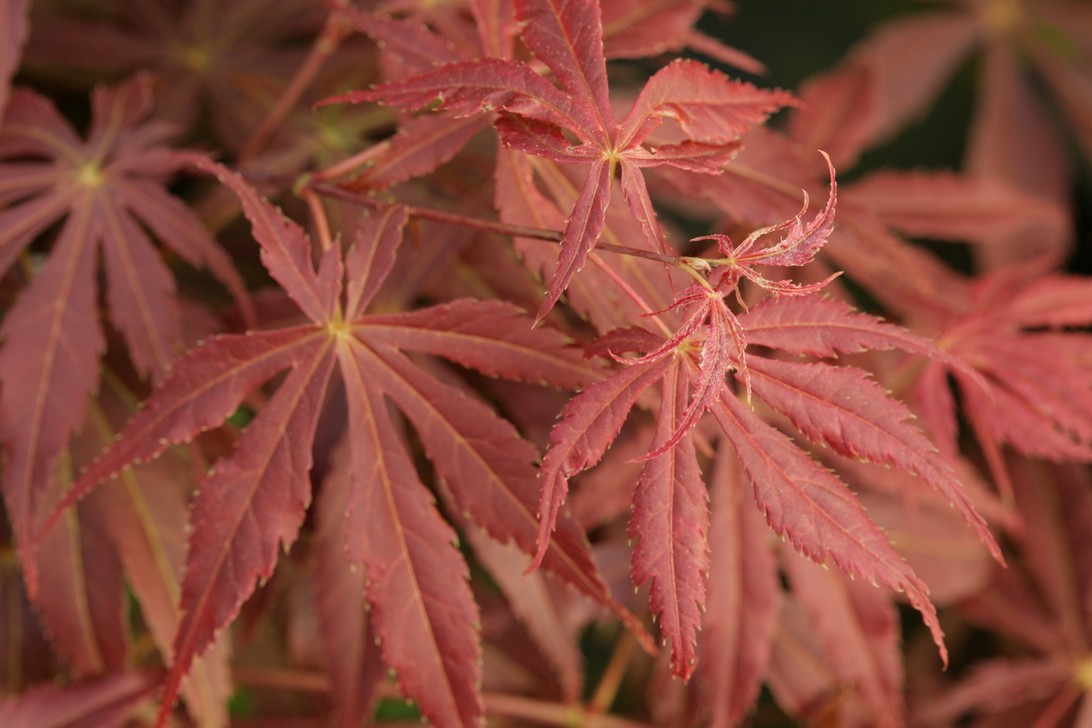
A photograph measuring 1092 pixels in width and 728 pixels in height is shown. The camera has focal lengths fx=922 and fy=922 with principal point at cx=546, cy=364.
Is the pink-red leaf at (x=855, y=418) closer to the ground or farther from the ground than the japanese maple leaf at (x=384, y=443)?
closer to the ground

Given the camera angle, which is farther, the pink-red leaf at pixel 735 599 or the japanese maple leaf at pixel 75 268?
Result: the pink-red leaf at pixel 735 599

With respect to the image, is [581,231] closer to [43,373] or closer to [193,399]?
[193,399]

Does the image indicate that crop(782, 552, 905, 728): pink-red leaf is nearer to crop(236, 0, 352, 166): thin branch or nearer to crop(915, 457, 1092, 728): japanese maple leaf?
crop(915, 457, 1092, 728): japanese maple leaf

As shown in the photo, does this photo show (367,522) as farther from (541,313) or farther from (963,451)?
(963,451)

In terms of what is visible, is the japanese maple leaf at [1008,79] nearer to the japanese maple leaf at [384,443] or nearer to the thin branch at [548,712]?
the thin branch at [548,712]

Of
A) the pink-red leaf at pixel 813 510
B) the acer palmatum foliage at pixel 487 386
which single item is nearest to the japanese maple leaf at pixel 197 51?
the acer palmatum foliage at pixel 487 386

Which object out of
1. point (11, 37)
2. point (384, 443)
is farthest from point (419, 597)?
point (11, 37)

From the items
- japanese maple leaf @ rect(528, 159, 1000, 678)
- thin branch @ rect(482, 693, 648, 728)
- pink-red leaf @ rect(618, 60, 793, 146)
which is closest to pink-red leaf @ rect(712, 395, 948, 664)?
japanese maple leaf @ rect(528, 159, 1000, 678)
